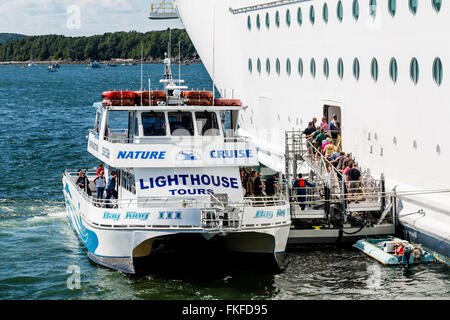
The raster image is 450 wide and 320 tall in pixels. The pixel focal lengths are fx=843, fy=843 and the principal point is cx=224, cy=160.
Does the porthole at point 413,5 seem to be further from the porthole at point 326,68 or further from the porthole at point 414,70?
the porthole at point 326,68

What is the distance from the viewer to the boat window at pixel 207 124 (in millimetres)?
24562

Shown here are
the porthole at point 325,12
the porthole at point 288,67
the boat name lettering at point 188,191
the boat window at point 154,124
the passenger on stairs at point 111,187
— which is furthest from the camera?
the porthole at point 288,67

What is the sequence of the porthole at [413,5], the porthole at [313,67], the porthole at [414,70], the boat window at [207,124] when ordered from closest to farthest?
the boat window at [207,124] → the porthole at [413,5] → the porthole at [414,70] → the porthole at [313,67]

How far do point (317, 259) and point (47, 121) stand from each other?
168 ft

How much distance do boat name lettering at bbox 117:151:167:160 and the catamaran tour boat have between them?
3 centimetres

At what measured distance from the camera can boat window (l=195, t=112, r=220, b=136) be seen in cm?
2456

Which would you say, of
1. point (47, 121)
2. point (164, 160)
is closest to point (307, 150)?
point (164, 160)

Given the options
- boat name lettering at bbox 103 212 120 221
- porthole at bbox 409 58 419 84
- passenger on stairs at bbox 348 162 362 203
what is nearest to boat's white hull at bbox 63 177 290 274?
boat name lettering at bbox 103 212 120 221

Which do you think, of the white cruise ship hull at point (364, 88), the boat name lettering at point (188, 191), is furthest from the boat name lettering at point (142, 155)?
the white cruise ship hull at point (364, 88)

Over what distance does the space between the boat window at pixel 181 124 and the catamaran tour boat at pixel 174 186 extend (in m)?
0.03

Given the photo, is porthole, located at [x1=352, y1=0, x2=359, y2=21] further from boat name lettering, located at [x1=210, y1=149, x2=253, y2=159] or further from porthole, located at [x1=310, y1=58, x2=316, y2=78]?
boat name lettering, located at [x1=210, y1=149, x2=253, y2=159]

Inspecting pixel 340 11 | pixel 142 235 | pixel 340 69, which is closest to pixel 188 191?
pixel 142 235
